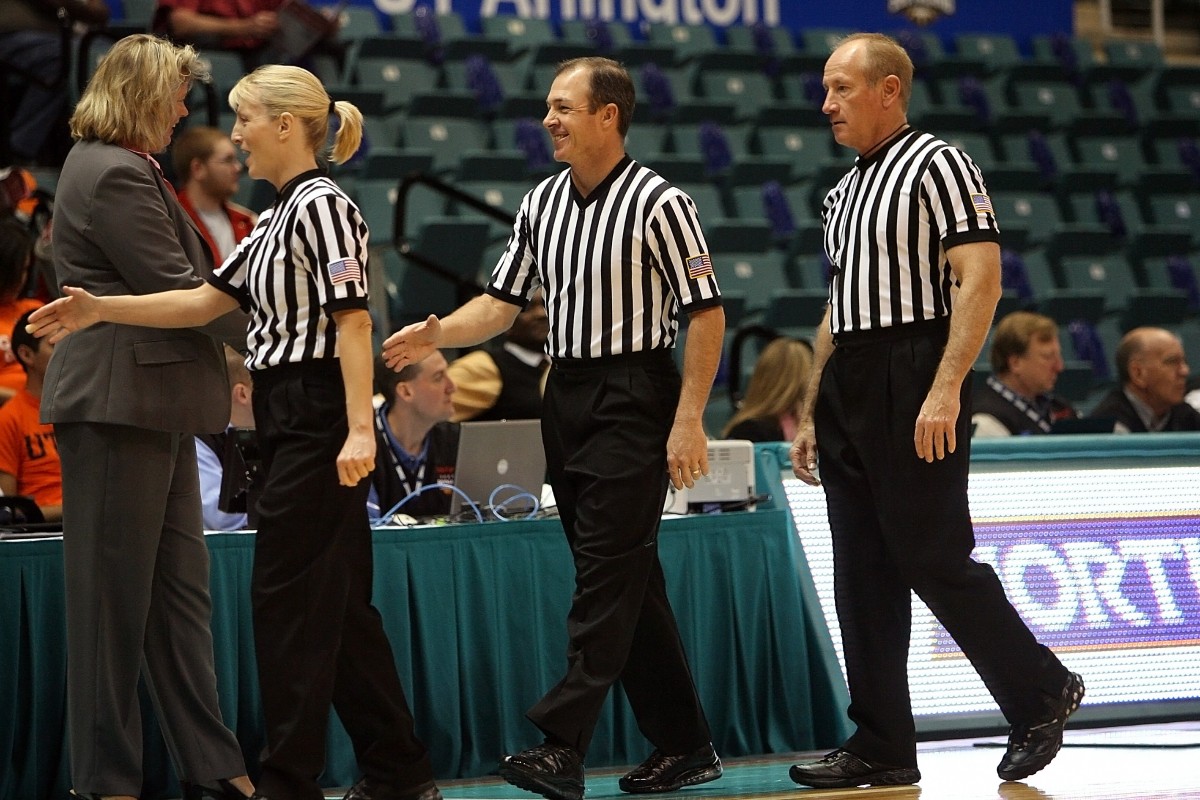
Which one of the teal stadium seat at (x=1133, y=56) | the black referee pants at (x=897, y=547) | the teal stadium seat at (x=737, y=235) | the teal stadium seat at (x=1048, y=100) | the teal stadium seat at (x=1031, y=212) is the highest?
the teal stadium seat at (x=1133, y=56)

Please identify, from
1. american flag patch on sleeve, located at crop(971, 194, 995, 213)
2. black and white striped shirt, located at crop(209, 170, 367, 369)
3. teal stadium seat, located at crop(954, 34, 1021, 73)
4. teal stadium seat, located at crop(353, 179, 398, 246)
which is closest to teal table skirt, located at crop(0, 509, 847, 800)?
black and white striped shirt, located at crop(209, 170, 367, 369)

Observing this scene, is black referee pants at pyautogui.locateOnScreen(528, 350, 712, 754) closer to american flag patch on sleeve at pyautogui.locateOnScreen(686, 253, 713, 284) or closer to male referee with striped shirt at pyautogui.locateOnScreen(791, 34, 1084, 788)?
american flag patch on sleeve at pyautogui.locateOnScreen(686, 253, 713, 284)

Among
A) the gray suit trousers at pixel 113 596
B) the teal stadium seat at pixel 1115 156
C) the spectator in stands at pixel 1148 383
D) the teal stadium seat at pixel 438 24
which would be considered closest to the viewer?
the gray suit trousers at pixel 113 596

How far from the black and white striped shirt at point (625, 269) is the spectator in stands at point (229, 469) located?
1.07m

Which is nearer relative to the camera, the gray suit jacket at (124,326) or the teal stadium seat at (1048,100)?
the gray suit jacket at (124,326)

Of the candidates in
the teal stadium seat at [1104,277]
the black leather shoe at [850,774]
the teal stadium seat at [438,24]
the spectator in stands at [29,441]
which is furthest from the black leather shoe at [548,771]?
the teal stadium seat at [438,24]

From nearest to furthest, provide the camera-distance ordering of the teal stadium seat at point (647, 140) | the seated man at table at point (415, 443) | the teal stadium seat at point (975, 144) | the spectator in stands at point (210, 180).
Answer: the seated man at table at point (415, 443), the spectator in stands at point (210, 180), the teal stadium seat at point (647, 140), the teal stadium seat at point (975, 144)

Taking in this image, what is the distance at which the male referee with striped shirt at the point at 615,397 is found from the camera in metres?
3.35

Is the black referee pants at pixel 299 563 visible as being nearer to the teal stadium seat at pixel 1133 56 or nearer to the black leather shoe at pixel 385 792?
the black leather shoe at pixel 385 792

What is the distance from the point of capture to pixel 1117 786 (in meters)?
3.45

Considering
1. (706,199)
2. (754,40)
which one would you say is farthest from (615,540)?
(754,40)

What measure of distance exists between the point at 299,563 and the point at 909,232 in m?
1.51

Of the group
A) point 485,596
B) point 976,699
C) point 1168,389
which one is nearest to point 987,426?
point 1168,389

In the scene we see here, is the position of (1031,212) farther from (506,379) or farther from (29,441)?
(29,441)
